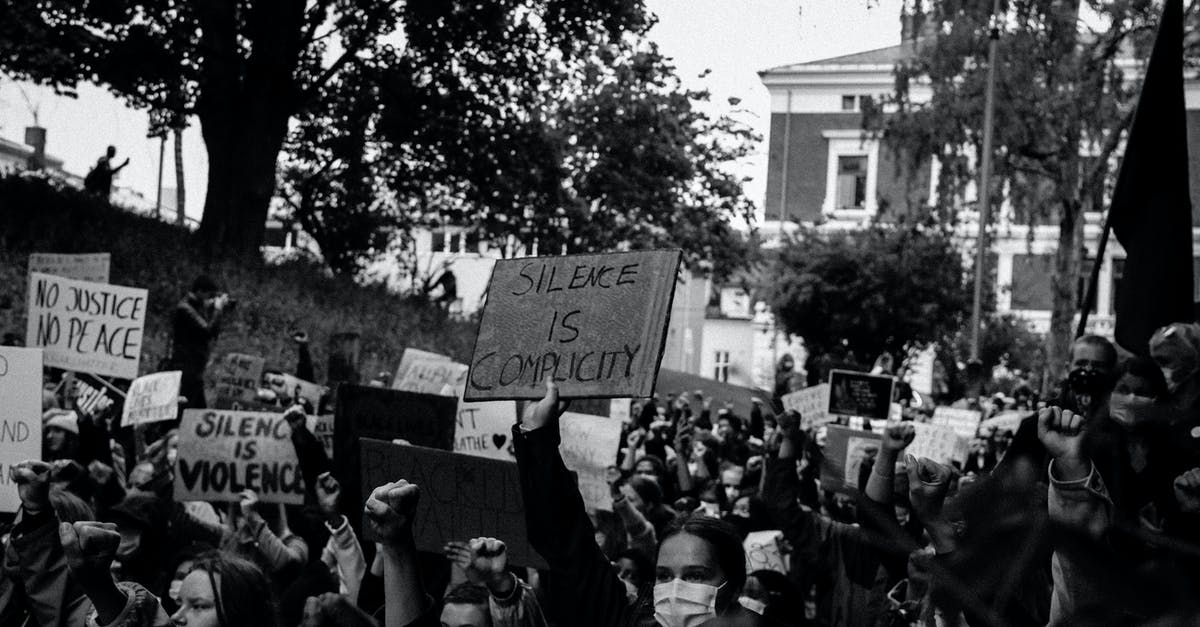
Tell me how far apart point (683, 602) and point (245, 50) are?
19150mm

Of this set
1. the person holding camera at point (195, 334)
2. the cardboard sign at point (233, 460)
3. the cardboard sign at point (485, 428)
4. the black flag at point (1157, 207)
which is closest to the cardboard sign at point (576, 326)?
the black flag at point (1157, 207)

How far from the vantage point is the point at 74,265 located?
11.5 metres

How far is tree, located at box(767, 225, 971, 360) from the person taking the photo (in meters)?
42.7

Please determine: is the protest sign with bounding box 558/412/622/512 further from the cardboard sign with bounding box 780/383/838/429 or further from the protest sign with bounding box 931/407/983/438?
the protest sign with bounding box 931/407/983/438

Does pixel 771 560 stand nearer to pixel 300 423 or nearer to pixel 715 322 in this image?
pixel 300 423

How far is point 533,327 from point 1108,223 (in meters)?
2.77

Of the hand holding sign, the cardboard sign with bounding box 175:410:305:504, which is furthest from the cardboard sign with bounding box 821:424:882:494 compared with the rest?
the hand holding sign

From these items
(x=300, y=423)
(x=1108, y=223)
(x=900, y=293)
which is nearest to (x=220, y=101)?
(x=300, y=423)

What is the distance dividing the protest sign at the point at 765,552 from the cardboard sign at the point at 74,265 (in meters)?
5.91

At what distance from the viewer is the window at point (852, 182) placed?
58.6 meters

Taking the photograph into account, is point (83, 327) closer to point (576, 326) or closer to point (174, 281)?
point (576, 326)

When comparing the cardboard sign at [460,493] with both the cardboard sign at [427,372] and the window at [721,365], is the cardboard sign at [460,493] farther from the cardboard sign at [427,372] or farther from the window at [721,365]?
the window at [721,365]

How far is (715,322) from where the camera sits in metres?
58.1

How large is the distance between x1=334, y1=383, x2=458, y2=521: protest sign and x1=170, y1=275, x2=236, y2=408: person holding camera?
4.99 metres
